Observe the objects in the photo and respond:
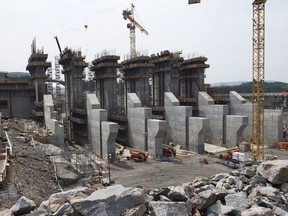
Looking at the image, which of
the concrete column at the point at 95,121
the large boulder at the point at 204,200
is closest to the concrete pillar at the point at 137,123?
the concrete column at the point at 95,121

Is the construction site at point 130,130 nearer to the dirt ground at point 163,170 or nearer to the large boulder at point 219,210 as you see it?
the dirt ground at point 163,170

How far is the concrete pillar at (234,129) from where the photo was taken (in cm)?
3719

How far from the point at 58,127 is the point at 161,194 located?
2272cm

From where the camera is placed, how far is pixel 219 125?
40562 mm

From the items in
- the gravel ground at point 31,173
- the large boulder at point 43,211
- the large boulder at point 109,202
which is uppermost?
the large boulder at point 109,202

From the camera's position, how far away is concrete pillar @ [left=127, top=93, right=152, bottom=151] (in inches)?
1391

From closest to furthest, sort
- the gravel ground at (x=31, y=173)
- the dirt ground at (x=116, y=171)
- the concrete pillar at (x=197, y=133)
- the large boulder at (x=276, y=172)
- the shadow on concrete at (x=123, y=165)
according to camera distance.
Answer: the large boulder at (x=276, y=172) < the gravel ground at (x=31, y=173) < the dirt ground at (x=116, y=171) < the shadow on concrete at (x=123, y=165) < the concrete pillar at (x=197, y=133)

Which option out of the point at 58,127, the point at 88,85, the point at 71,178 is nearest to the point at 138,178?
the point at 71,178

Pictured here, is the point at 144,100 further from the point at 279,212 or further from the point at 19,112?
the point at 279,212

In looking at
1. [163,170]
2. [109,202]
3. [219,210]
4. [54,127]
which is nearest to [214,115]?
[163,170]

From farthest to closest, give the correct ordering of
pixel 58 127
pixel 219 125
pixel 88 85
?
pixel 88 85
pixel 219 125
pixel 58 127

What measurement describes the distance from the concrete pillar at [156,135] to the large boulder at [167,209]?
22398 millimetres

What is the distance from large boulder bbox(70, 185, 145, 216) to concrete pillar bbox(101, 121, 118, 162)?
70.2 ft

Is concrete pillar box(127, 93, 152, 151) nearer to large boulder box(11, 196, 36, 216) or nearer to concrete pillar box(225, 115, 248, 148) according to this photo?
concrete pillar box(225, 115, 248, 148)
